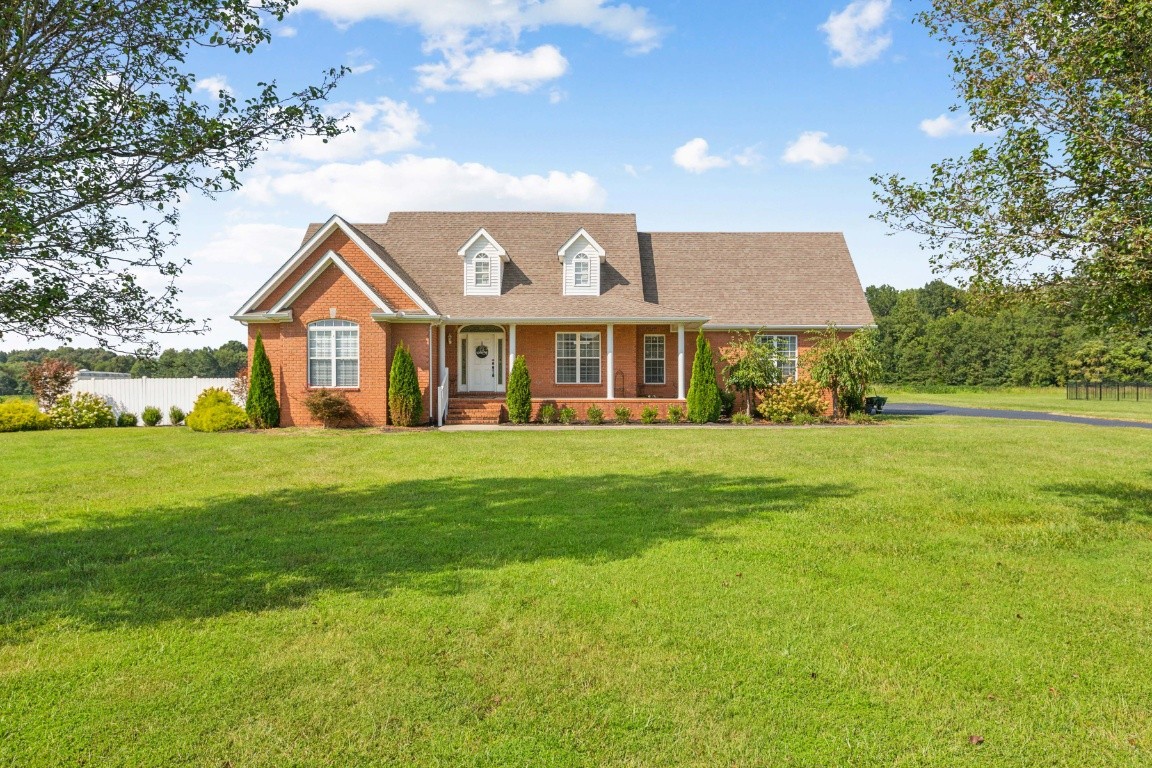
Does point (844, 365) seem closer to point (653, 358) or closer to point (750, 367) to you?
point (750, 367)

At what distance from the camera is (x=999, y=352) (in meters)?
67.9

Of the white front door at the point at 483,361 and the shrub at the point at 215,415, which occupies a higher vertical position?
the white front door at the point at 483,361

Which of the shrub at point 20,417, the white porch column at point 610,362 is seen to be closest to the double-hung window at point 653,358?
the white porch column at point 610,362

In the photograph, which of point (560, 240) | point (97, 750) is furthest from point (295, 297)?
point (97, 750)

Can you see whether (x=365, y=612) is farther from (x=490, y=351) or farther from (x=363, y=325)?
(x=490, y=351)

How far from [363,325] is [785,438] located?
12925mm

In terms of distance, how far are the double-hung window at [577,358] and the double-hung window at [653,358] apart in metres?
1.99

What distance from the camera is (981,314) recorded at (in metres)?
10.1

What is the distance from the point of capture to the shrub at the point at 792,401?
24141 mm

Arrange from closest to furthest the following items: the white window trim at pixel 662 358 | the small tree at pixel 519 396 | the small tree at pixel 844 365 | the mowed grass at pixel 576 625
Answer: the mowed grass at pixel 576 625 → the small tree at pixel 519 396 → the small tree at pixel 844 365 → the white window trim at pixel 662 358

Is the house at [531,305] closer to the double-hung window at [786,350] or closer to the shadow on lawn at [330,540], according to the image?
the double-hung window at [786,350]

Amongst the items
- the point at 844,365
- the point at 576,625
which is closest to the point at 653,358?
the point at 844,365

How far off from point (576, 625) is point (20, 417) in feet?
82.6

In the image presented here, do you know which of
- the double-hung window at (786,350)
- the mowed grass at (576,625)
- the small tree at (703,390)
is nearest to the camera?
the mowed grass at (576,625)
